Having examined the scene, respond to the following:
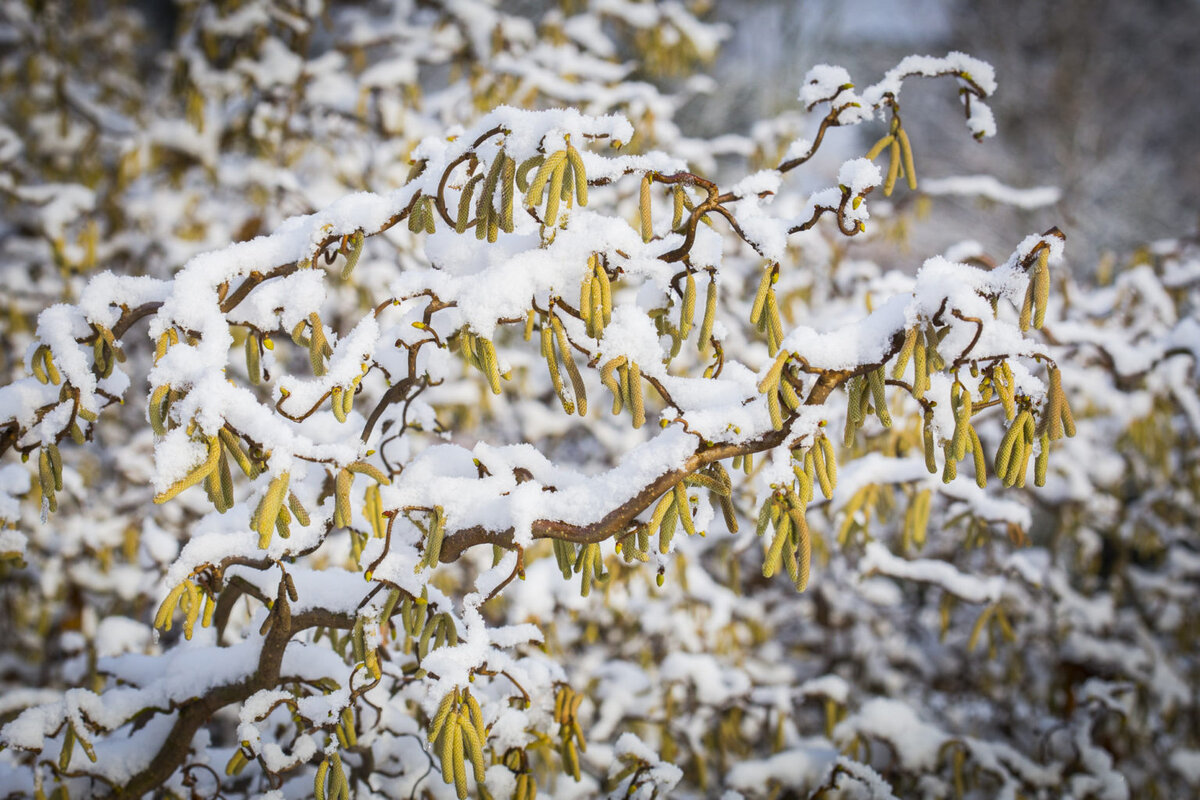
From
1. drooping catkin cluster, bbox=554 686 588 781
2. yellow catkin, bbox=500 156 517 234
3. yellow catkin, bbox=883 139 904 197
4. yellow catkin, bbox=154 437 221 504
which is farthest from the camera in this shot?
drooping catkin cluster, bbox=554 686 588 781

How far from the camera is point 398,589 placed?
4.78 ft

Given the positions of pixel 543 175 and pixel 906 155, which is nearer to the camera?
pixel 543 175

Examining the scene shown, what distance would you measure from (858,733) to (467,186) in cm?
193

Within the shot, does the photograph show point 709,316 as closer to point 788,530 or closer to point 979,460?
point 788,530

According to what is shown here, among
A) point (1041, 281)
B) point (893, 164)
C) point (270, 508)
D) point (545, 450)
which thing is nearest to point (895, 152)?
point (893, 164)

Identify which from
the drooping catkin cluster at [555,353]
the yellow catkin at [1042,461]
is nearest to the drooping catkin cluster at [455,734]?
the drooping catkin cluster at [555,353]

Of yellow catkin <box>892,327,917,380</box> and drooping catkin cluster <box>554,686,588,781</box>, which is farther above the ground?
yellow catkin <box>892,327,917,380</box>

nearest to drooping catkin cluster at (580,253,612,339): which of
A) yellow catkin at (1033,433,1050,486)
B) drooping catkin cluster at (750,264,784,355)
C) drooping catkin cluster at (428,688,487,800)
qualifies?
drooping catkin cluster at (750,264,784,355)

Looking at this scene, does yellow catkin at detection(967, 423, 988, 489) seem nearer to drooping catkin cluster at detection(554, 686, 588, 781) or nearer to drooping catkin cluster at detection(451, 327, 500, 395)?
drooping catkin cluster at detection(451, 327, 500, 395)

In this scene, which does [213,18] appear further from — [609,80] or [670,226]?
[670,226]

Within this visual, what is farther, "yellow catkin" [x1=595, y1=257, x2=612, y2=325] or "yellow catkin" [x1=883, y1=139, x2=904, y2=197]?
"yellow catkin" [x1=883, y1=139, x2=904, y2=197]

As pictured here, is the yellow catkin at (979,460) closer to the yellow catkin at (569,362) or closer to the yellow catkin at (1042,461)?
the yellow catkin at (1042,461)

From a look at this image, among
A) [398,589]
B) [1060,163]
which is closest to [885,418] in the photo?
[398,589]

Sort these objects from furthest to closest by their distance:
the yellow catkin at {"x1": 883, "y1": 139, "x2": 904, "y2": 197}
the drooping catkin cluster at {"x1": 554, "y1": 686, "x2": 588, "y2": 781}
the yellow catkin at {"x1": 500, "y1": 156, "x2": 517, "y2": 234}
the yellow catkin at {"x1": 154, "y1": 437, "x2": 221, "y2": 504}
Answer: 1. the drooping catkin cluster at {"x1": 554, "y1": 686, "x2": 588, "y2": 781}
2. the yellow catkin at {"x1": 883, "y1": 139, "x2": 904, "y2": 197}
3. the yellow catkin at {"x1": 500, "y1": 156, "x2": 517, "y2": 234}
4. the yellow catkin at {"x1": 154, "y1": 437, "x2": 221, "y2": 504}
